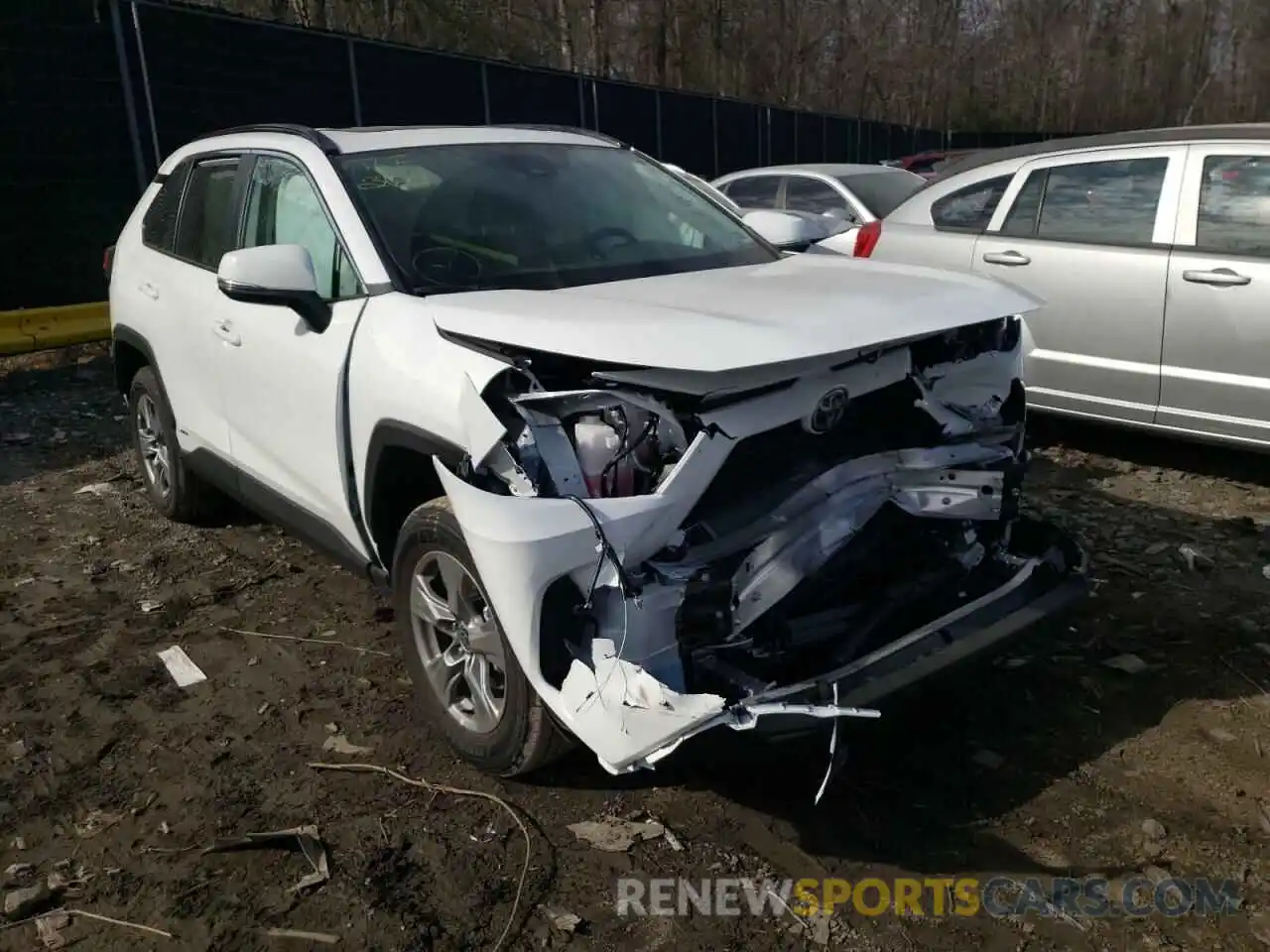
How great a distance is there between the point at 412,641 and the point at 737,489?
117cm

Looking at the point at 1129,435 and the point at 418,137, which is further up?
the point at 418,137

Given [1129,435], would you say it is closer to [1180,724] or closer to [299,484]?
[1180,724]

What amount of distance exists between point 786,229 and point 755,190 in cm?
685

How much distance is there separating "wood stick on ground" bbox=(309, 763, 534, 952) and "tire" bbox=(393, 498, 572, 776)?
0.08 m

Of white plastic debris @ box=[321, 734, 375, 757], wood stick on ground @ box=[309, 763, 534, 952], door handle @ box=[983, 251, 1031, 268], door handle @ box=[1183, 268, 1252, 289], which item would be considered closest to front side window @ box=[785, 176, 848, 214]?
door handle @ box=[983, 251, 1031, 268]

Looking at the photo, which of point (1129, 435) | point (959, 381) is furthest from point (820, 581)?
point (1129, 435)

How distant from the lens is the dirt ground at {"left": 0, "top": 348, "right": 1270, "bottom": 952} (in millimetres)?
2629

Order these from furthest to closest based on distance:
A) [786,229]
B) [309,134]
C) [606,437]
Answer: [786,229] → [309,134] → [606,437]

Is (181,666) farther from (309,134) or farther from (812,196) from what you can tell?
(812,196)

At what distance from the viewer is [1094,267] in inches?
223

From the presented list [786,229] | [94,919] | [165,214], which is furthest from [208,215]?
[94,919]

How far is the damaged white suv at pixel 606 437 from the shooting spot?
2.58 metres

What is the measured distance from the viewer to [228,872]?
2848 mm

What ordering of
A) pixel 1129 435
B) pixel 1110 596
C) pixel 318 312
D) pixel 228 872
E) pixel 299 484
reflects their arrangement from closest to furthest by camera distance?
pixel 228 872
pixel 318 312
pixel 299 484
pixel 1110 596
pixel 1129 435
